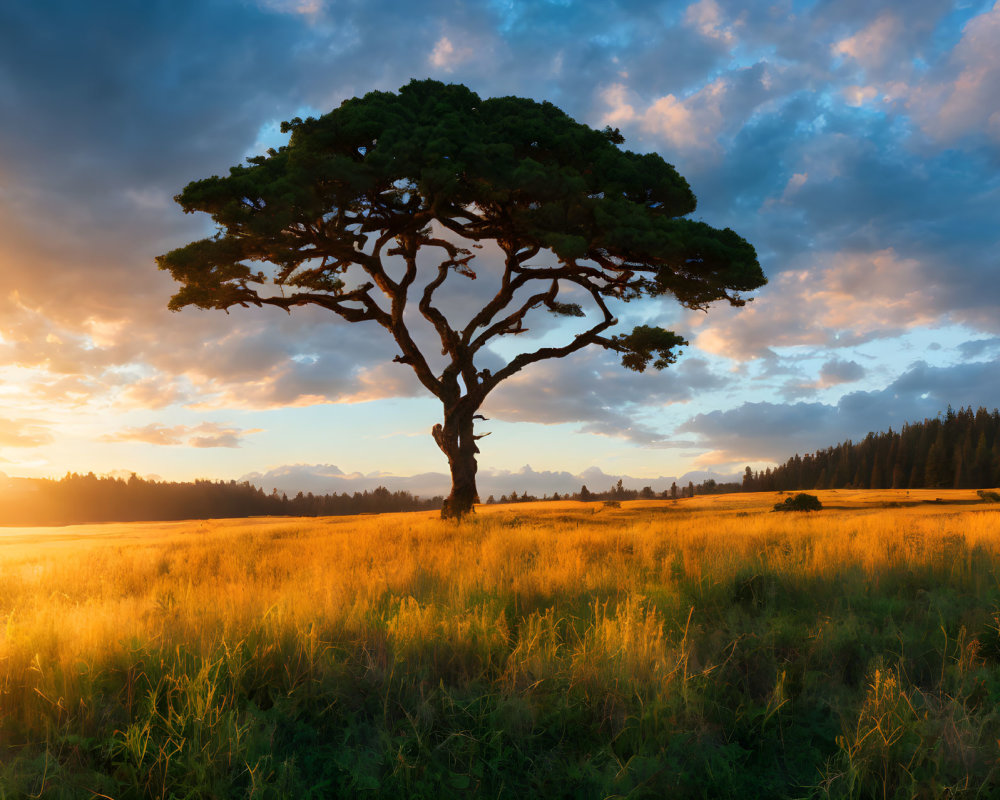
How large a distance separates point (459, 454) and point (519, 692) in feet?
59.9

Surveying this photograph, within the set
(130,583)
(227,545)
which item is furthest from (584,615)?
(227,545)

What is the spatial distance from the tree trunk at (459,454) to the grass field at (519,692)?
14.4 m

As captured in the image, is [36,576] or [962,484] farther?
[962,484]

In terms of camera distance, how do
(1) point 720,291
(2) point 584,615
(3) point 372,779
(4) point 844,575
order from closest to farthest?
1. (3) point 372,779
2. (2) point 584,615
3. (4) point 844,575
4. (1) point 720,291

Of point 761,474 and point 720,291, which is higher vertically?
point 720,291

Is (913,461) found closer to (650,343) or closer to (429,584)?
(650,343)

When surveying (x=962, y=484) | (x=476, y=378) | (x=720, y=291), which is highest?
(x=720, y=291)

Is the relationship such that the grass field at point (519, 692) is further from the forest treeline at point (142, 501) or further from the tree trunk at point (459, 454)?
the forest treeline at point (142, 501)

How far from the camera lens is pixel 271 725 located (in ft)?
13.7

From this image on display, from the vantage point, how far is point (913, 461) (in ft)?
324

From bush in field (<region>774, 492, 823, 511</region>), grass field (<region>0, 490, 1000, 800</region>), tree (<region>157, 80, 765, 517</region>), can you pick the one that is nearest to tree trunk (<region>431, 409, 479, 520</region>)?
tree (<region>157, 80, 765, 517</region>)

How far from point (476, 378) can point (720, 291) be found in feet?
29.4

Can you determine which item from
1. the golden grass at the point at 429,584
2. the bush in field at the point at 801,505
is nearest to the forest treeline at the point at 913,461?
the bush in field at the point at 801,505

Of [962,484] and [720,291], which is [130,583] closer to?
[720,291]
